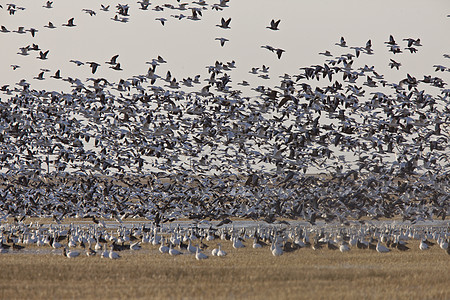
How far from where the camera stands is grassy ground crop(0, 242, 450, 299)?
59.1 feet

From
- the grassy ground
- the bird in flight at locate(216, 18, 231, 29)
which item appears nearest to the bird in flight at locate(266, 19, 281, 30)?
the bird in flight at locate(216, 18, 231, 29)

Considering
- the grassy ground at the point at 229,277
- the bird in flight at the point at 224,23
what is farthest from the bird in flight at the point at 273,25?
the grassy ground at the point at 229,277

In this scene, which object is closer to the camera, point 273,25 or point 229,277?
point 229,277

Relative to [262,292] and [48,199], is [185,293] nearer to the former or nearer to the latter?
[262,292]

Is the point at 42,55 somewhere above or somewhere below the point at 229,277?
above

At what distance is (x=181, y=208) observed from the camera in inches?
1774

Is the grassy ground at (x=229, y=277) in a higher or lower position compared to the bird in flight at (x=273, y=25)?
lower

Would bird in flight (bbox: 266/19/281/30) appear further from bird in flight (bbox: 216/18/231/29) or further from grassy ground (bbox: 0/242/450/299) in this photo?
grassy ground (bbox: 0/242/450/299)

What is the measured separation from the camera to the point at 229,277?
2120 centimetres

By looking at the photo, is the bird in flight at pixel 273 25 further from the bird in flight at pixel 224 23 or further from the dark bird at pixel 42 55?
the dark bird at pixel 42 55

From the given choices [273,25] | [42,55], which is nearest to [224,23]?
[273,25]

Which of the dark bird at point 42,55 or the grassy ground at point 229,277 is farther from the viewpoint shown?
the dark bird at point 42,55

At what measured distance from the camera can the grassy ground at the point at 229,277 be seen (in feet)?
59.1

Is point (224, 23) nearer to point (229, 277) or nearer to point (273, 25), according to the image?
point (273, 25)
